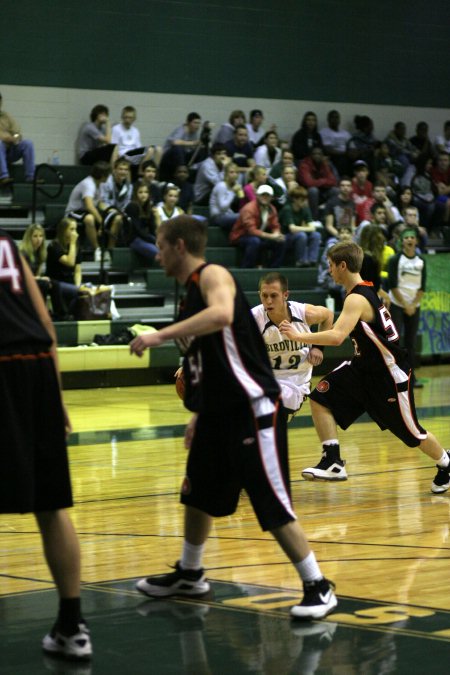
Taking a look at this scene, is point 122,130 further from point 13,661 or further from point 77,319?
point 13,661

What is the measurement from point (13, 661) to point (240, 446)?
1.23m

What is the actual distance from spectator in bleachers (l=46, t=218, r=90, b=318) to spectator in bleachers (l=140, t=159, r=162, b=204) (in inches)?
85.8

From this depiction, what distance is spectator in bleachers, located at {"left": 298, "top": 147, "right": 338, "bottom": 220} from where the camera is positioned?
19.8 meters

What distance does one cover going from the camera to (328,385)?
827 centimetres

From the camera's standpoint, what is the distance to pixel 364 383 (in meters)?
8.16

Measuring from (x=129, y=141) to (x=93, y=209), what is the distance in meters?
2.39

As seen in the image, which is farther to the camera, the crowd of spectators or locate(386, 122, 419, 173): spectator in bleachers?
locate(386, 122, 419, 173): spectator in bleachers

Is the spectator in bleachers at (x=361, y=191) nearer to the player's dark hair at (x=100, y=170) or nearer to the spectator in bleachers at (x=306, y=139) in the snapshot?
the spectator in bleachers at (x=306, y=139)

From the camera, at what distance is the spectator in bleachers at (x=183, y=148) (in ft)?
62.6

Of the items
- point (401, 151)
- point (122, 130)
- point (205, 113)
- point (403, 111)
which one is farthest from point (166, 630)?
point (403, 111)

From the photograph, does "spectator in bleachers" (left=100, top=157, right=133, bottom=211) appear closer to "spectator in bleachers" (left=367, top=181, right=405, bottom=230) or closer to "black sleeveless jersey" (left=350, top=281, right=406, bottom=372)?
"spectator in bleachers" (left=367, top=181, right=405, bottom=230)

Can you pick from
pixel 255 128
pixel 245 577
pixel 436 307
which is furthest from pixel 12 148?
pixel 245 577

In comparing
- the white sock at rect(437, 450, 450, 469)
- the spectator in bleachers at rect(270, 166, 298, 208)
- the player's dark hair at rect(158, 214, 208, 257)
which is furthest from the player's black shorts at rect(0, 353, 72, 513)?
the spectator in bleachers at rect(270, 166, 298, 208)

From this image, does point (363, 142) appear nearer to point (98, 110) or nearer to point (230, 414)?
point (98, 110)
